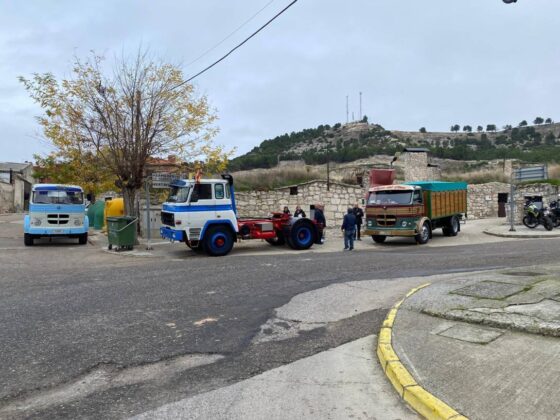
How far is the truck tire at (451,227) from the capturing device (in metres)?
22.6

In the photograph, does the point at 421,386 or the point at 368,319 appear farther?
the point at 368,319

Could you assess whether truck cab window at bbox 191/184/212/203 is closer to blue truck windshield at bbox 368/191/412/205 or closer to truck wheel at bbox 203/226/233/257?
truck wheel at bbox 203/226/233/257

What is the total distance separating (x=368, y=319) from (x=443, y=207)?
1573cm

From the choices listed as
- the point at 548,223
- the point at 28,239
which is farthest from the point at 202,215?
the point at 548,223

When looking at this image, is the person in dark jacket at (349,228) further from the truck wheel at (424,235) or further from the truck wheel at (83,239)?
the truck wheel at (83,239)

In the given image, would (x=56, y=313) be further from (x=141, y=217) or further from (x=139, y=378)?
(x=141, y=217)

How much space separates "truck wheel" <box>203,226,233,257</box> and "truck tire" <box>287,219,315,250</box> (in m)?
2.53

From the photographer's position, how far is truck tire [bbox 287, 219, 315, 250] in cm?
1766

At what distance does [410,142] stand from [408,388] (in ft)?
248

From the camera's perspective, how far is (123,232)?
17062 millimetres

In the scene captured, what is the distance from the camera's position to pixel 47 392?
4504 mm

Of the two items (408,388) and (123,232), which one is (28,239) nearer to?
(123,232)

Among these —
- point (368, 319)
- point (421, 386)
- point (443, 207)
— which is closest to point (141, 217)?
point (443, 207)

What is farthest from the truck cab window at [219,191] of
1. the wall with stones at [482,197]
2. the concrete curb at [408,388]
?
the wall with stones at [482,197]
